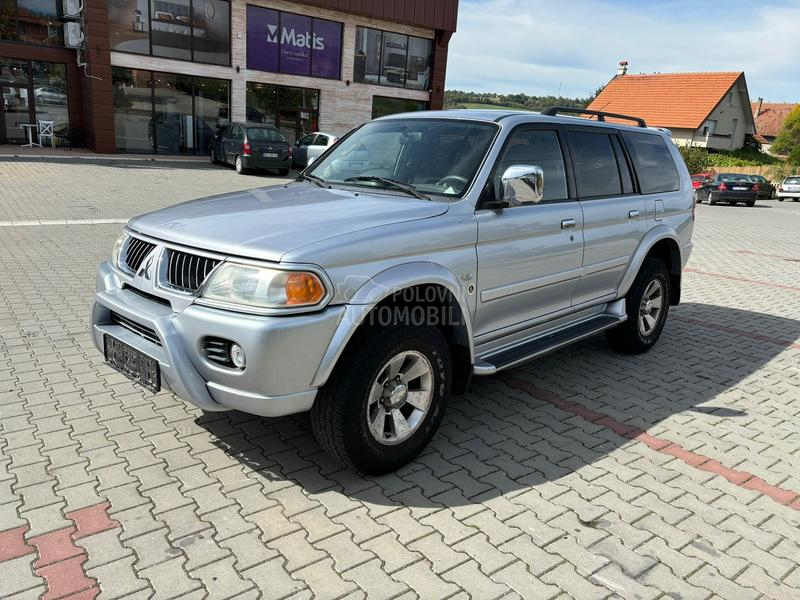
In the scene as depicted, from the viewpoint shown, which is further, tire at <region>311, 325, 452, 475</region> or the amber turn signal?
tire at <region>311, 325, 452, 475</region>

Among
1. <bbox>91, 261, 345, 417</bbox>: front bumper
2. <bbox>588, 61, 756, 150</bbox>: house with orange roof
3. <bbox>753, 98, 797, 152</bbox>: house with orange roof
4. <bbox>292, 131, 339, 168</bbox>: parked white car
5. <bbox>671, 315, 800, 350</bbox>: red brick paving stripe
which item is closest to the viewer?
<bbox>91, 261, 345, 417</bbox>: front bumper

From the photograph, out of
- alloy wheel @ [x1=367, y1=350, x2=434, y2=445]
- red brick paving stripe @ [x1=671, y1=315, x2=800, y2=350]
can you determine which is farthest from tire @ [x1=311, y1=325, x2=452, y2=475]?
red brick paving stripe @ [x1=671, y1=315, x2=800, y2=350]

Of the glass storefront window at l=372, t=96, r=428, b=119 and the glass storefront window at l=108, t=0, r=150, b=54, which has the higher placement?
the glass storefront window at l=108, t=0, r=150, b=54

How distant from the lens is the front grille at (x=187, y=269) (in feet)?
10.1

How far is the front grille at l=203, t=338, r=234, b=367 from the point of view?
2924mm

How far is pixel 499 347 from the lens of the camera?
412 centimetres

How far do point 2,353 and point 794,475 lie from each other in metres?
5.61

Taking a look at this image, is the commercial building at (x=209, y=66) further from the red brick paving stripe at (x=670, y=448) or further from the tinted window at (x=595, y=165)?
the red brick paving stripe at (x=670, y=448)

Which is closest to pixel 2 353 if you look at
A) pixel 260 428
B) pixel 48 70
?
pixel 260 428

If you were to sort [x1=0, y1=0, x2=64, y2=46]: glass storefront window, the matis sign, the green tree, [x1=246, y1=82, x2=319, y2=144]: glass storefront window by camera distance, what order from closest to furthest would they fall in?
[x1=0, y1=0, x2=64, y2=46]: glass storefront window, the matis sign, [x1=246, y1=82, x2=319, y2=144]: glass storefront window, the green tree

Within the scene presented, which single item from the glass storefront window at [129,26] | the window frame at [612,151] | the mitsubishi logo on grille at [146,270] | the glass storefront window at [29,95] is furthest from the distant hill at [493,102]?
the glass storefront window at [29,95]

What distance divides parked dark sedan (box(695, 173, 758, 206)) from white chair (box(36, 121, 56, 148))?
25408 mm

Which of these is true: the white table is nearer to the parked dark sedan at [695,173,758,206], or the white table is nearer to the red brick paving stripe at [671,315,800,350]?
the red brick paving stripe at [671,315,800,350]

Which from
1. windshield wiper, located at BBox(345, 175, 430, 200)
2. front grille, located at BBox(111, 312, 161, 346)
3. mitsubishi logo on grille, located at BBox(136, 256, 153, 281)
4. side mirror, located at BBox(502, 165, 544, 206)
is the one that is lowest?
front grille, located at BBox(111, 312, 161, 346)
